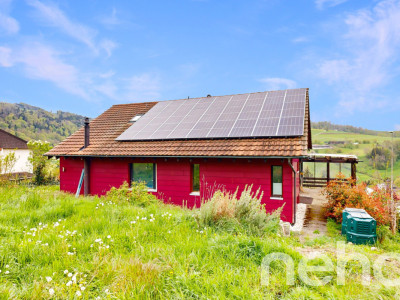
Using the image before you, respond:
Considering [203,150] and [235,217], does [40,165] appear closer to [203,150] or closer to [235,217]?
[203,150]

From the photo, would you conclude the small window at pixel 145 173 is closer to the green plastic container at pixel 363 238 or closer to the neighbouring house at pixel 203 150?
the neighbouring house at pixel 203 150

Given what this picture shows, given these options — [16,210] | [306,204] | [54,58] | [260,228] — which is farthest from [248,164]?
[54,58]

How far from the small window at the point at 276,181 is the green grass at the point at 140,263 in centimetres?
521

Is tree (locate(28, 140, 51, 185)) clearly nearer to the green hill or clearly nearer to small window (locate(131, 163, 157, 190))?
small window (locate(131, 163, 157, 190))

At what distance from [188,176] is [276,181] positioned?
360cm

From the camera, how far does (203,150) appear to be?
955 cm

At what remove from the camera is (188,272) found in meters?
2.92

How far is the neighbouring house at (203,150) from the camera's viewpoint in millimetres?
8859

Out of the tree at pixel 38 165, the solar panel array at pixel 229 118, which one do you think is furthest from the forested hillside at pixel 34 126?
the solar panel array at pixel 229 118

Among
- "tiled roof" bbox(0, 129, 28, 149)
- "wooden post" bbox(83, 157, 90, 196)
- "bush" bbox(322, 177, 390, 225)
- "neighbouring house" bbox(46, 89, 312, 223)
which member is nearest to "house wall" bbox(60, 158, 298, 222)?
"neighbouring house" bbox(46, 89, 312, 223)

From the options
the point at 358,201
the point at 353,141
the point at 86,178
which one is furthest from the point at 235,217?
the point at 353,141

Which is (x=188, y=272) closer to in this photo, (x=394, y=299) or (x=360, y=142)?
(x=394, y=299)

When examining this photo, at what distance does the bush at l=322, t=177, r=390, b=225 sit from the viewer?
812 cm

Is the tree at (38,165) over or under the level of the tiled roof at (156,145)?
under
